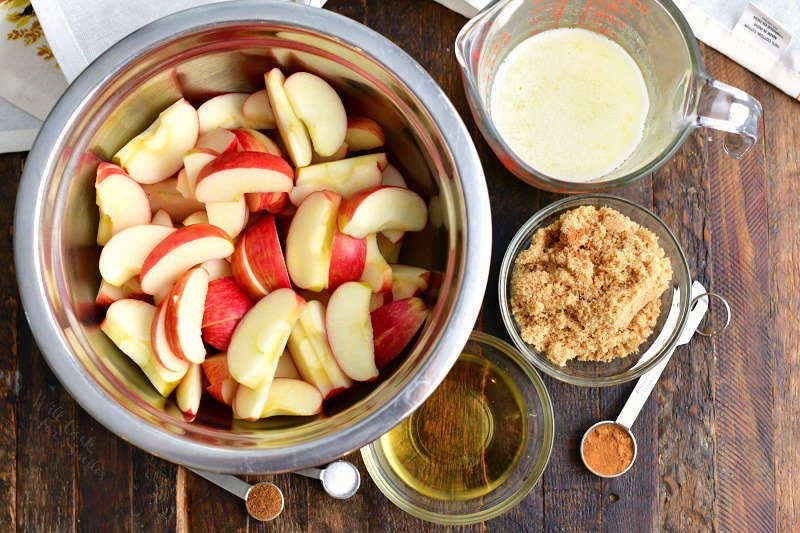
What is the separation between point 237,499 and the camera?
3.42 ft

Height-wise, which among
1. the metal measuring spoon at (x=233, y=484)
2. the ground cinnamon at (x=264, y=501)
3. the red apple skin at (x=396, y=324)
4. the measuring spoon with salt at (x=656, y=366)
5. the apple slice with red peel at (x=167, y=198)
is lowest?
the ground cinnamon at (x=264, y=501)

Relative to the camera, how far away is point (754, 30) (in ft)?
3.48

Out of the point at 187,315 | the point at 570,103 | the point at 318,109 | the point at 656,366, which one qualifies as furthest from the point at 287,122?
the point at 656,366

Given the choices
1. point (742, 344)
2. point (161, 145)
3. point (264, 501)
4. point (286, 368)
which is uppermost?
point (161, 145)

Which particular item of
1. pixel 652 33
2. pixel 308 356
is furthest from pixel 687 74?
pixel 308 356

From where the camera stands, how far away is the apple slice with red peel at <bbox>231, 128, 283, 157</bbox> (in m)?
0.84

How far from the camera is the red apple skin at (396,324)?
0.82 metres

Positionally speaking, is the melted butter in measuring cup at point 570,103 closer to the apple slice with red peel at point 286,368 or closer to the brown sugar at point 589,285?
the brown sugar at point 589,285

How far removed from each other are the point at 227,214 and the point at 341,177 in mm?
143

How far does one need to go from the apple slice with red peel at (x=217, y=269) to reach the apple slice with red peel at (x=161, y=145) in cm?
13

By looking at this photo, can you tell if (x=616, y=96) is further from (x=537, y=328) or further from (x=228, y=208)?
(x=228, y=208)

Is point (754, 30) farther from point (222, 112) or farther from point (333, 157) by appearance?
point (222, 112)

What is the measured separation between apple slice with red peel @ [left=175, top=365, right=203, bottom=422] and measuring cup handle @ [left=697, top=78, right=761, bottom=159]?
71cm

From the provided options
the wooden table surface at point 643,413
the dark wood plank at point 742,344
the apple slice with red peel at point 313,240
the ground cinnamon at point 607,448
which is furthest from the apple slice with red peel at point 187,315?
the dark wood plank at point 742,344
